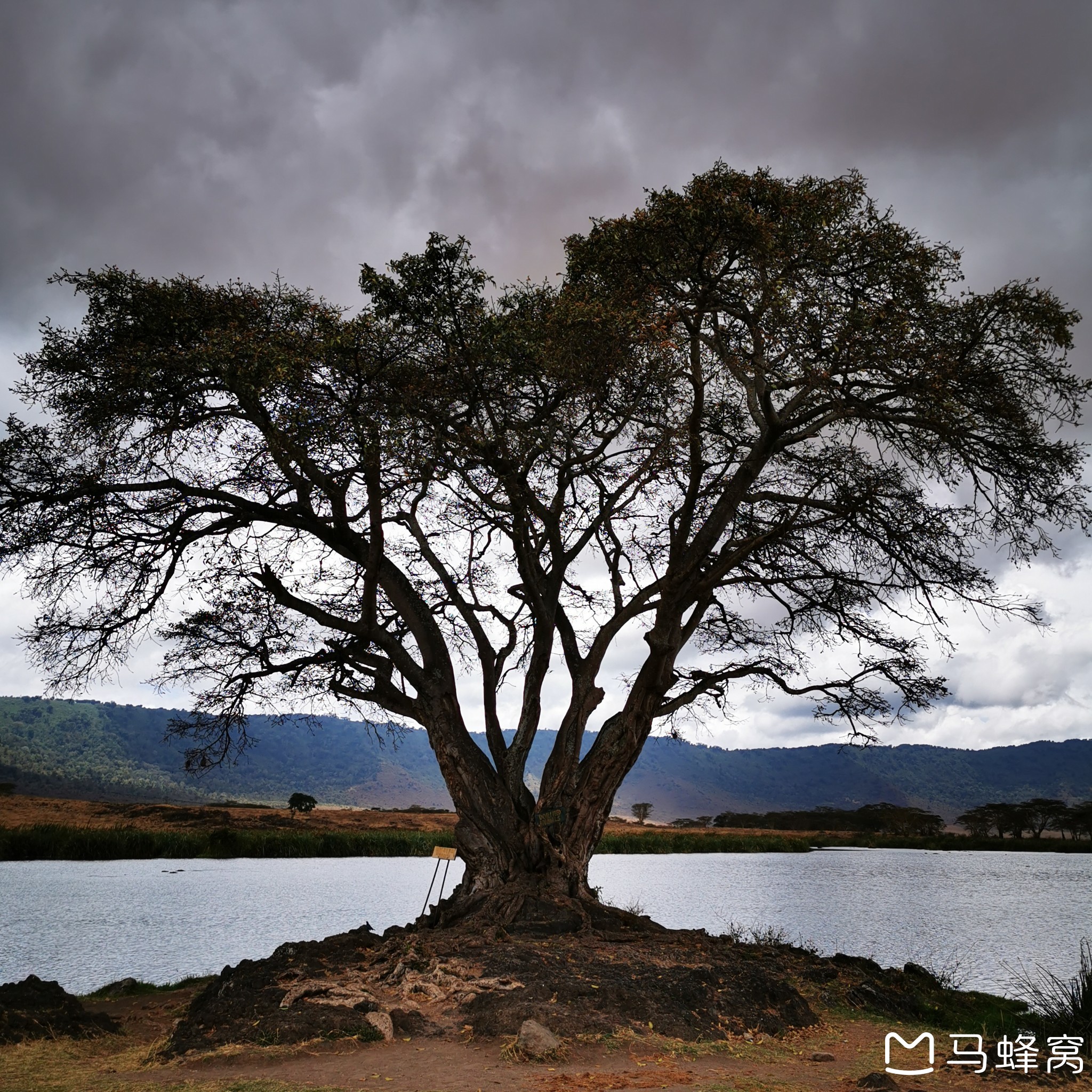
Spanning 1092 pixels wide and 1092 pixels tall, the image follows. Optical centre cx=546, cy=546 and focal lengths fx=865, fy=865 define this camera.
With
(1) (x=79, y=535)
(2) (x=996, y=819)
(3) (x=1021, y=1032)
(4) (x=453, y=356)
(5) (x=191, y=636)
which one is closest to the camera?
(3) (x=1021, y=1032)

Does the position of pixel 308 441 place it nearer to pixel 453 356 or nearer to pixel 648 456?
pixel 453 356

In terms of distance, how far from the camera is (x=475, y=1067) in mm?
6004

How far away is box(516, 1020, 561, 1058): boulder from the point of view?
626 cm

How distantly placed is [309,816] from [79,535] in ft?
139

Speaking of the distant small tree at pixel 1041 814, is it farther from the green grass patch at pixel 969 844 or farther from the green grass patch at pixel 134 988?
the green grass patch at pixel 134 988

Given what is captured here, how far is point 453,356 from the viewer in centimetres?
1062

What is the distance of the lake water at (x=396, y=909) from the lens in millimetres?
13500

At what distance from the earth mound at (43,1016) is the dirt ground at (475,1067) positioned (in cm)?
21

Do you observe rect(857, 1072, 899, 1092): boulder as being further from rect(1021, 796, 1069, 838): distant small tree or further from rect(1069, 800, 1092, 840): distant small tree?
rect(1021, 796, 1069, 838): distant small tree

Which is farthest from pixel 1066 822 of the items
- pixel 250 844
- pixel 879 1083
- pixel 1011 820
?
pixel 879 1083

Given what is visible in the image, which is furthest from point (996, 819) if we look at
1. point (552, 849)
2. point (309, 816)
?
point (552, 849)

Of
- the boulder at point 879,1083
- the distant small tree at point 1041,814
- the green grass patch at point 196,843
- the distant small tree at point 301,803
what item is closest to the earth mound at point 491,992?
the boulder at point 879,1083

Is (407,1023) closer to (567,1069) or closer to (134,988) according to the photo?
(567,1069)

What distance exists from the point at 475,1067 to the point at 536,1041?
0.53 metres
